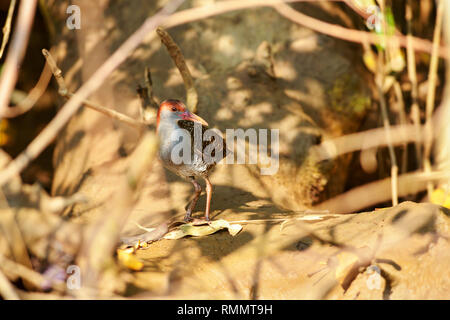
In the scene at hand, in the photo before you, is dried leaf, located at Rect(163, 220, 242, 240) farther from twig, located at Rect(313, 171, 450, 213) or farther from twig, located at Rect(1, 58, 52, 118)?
twig, located at Rect(313, 171, 450, 213)

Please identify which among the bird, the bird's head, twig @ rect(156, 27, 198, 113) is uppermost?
twig @ rect(156, 27, 198, 113)

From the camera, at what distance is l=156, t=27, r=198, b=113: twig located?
5.00m

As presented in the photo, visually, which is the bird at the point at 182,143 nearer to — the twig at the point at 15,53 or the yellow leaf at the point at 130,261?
the yellow leaf at the point at 130,261

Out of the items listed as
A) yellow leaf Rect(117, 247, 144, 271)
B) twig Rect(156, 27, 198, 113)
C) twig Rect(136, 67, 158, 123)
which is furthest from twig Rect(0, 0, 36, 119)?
twig Rect(136, 67, 158, 123)

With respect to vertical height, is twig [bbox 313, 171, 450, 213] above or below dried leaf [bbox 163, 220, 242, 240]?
below

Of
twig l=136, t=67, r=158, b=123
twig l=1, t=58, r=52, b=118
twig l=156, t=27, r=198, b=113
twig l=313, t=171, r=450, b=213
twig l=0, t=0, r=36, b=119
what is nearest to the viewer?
twig l=0, t=0, r=36, b=119

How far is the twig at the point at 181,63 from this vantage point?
5002 millimetres

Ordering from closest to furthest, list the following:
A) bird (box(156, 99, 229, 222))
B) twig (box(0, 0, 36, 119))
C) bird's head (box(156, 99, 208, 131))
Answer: twig (box(0, 0, 36, 119)), bird (box(156, 99, 229, 222)), bird's head (box(156, 99, 208, 131))

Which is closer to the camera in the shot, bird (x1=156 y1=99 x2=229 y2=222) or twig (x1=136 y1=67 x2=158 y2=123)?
bird (x1=156 y1=99 x2=229 y2=222)

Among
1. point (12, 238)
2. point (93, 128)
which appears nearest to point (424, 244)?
point (12, 238)

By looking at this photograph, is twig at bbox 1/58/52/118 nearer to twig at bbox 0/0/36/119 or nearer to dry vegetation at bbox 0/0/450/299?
dry vegetation at bbox 0/0/450/299

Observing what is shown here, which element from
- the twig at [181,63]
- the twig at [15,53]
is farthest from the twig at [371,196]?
the twig at [15,53]

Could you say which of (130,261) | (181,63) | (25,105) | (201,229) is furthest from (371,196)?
(25,105)
